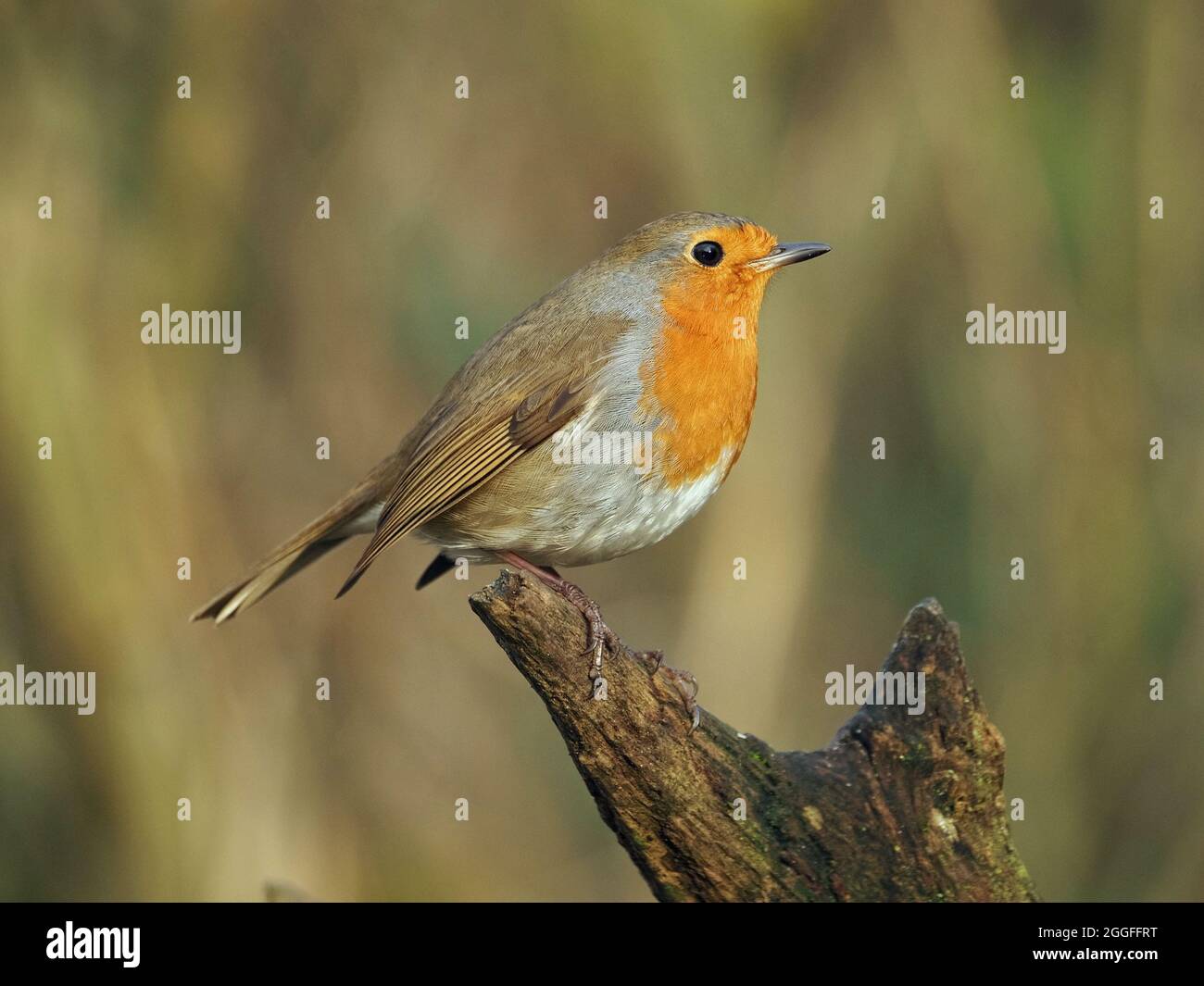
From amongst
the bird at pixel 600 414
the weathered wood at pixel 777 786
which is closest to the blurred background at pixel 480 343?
the bird at pixel 600 414

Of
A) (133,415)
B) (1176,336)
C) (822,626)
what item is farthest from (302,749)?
(1176,336)

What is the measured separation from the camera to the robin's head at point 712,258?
455 cm

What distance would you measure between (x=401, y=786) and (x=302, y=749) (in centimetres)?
56

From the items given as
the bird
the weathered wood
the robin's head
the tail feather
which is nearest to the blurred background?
the tail feather

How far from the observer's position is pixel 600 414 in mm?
4293

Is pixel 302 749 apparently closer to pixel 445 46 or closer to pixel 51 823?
pixel 51 823

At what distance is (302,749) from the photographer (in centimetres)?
627

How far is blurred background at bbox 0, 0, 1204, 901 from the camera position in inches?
235

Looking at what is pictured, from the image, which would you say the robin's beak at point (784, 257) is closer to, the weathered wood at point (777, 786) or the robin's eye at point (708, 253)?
the robin's eye at point (708, 253)


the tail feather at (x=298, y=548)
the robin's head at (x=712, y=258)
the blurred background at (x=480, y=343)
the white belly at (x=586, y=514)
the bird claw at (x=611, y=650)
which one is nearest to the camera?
the bird claw at (x=611, y=650)

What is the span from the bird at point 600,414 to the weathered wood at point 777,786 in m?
0.37

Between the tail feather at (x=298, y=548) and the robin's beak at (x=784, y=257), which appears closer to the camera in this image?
the robin's beak at (x=784, y=257)

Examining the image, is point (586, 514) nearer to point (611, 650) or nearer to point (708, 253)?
point (611, 650)

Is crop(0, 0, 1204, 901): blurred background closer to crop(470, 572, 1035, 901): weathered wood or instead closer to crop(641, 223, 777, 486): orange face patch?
crop(641, 223, 777, 486): orange face patch
